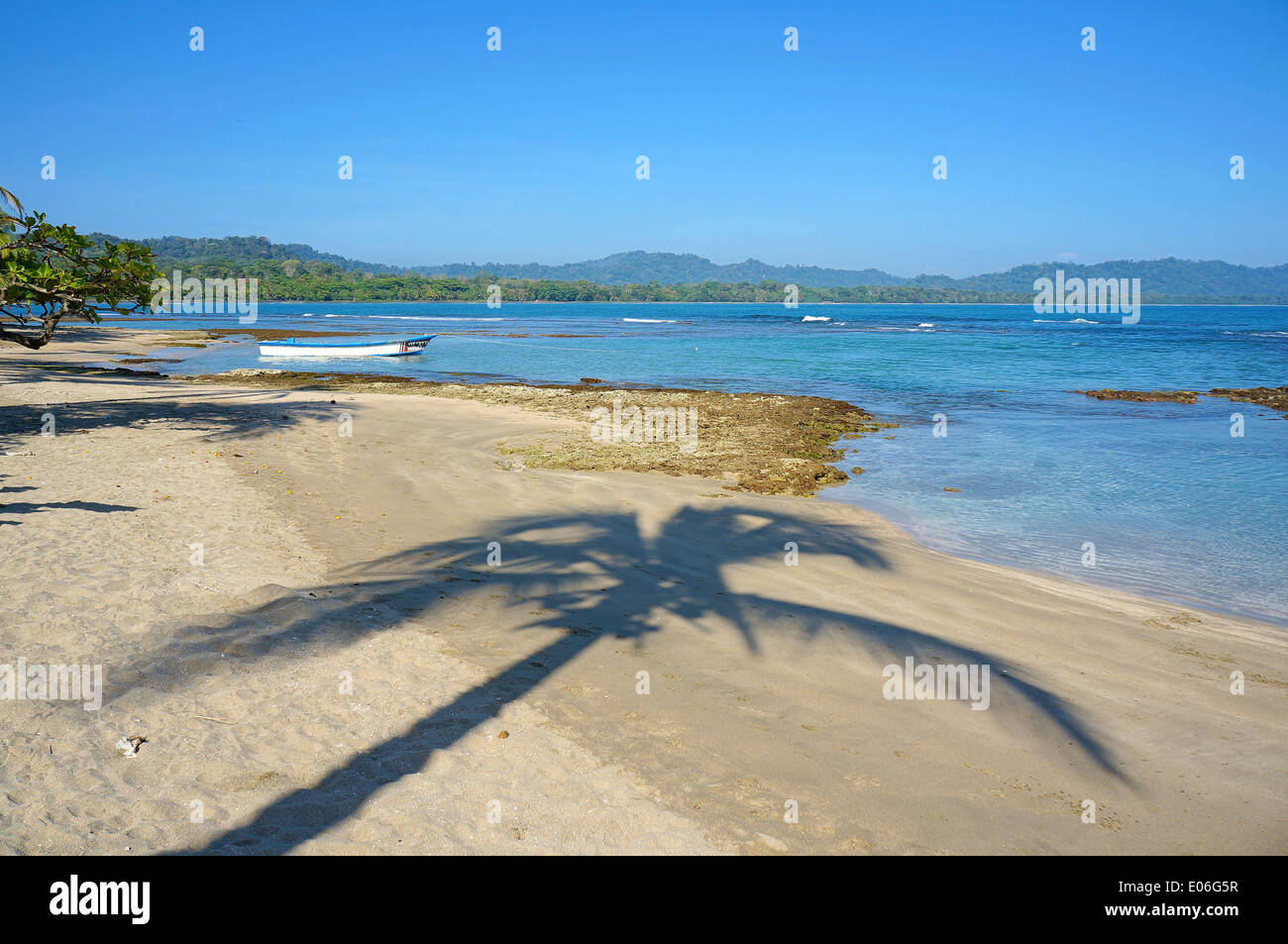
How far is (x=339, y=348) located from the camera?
129 ft

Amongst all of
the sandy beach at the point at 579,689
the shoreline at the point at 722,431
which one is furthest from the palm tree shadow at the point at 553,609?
the shoreline at the point at 722,431

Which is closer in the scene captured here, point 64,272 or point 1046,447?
point 64,272

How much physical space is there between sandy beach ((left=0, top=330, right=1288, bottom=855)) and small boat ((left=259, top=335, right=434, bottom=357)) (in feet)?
95.0

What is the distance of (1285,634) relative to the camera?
25.4ft

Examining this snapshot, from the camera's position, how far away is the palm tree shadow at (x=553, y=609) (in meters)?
4.60

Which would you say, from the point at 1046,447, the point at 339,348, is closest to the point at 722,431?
the point at 1046,447

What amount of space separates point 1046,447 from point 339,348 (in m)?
33.7

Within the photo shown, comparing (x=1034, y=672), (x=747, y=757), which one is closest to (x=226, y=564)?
(x=747, y=757)

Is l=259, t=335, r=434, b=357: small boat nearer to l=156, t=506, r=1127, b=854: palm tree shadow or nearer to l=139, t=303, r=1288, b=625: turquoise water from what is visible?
l=139, t=303, r=1288, b=625: turquoise water

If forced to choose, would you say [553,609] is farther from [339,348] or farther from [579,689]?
[339,348]

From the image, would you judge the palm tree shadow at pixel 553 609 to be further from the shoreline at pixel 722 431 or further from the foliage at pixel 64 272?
the foliage at pixel 64 272

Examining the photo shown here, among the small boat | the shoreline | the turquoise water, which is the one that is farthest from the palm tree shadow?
the small boat

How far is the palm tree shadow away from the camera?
4.60 m
